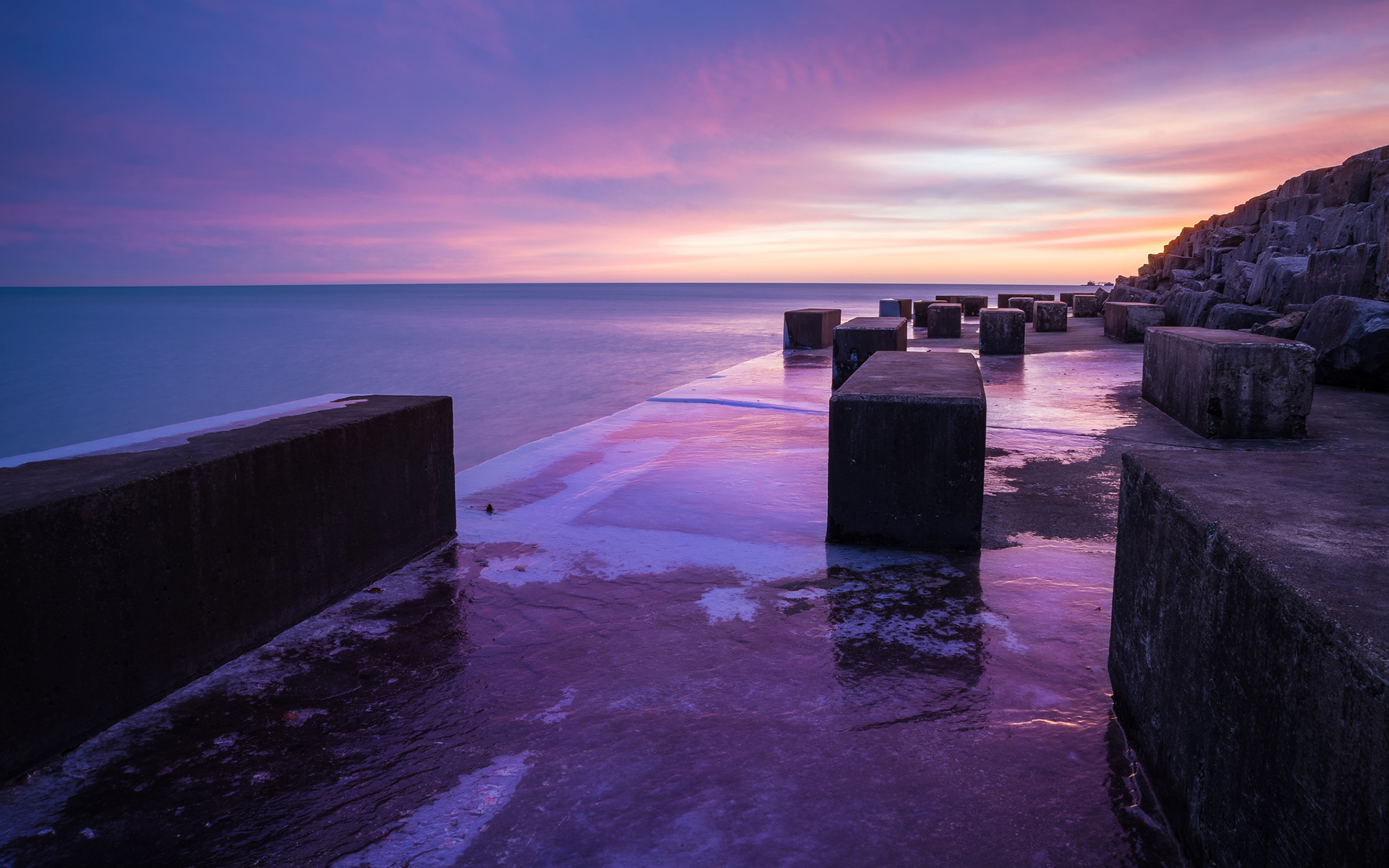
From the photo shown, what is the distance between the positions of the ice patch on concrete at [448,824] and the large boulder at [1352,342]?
31.5 feet

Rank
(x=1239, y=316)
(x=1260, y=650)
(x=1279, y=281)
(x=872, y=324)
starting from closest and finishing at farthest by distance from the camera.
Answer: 1. (x=1260, y=650)
2. (x=872, y=324)
3. (x=1239, y=316)
4. (x=1279, y=281)

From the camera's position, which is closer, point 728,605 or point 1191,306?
point 728,605

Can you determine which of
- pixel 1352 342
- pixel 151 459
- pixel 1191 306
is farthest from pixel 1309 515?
pixel 1191 306

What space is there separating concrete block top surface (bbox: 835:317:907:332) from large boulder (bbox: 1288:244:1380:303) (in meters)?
5.25

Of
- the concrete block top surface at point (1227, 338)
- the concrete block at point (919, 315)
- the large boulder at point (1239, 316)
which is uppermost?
the concrete block at point (919, 315)

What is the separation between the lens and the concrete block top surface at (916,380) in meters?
4.06

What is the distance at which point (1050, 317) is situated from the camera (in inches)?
774

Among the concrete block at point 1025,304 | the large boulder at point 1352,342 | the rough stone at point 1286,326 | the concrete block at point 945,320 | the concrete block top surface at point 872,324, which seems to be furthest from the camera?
the concrete block at point 1025,304

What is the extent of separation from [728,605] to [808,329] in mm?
14848

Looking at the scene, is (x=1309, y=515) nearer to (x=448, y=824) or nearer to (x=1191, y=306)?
(x=448, y=824)

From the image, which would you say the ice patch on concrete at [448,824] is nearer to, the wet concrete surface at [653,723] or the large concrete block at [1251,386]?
the wet concrete surface at [653,723]

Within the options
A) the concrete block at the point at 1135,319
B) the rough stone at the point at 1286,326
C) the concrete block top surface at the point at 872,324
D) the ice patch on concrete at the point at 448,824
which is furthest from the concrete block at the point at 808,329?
the ice patch on concrete at the point at 448,824

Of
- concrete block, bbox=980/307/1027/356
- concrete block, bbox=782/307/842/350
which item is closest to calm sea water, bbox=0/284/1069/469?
concrete block, bbox=782/307/842/350

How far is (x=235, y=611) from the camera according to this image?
297 cm
